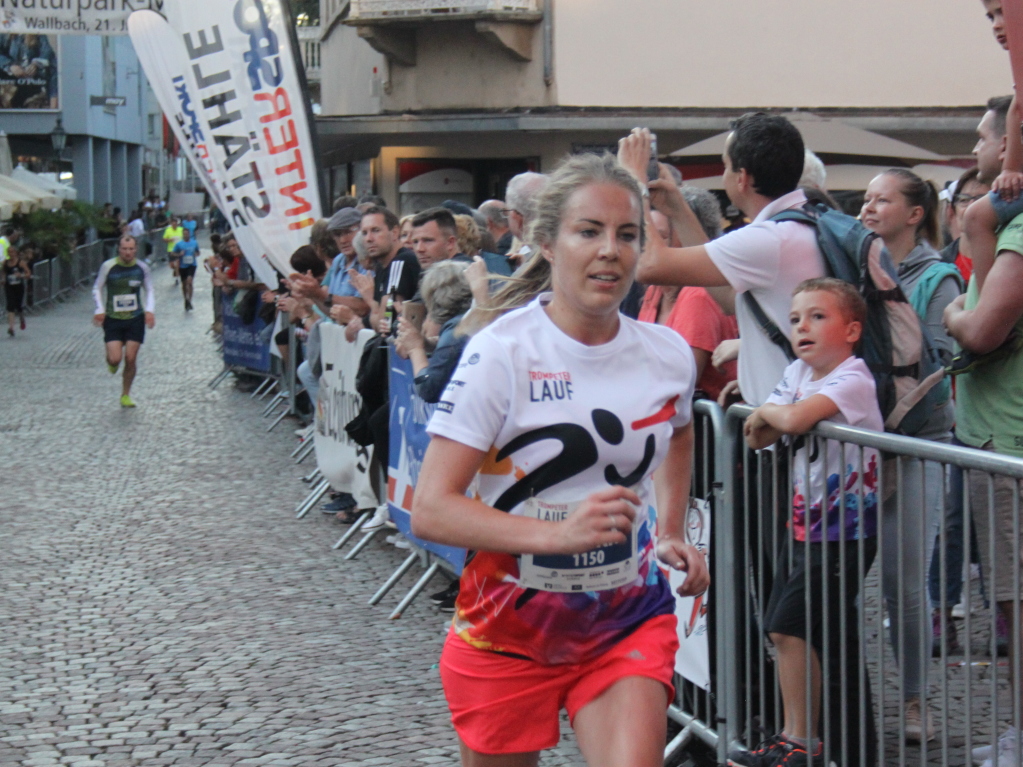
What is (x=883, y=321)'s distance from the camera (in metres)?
4.09

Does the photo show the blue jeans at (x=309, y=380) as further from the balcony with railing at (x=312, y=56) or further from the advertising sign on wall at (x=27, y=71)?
the advertising sign on wall at (x=27, y=71)

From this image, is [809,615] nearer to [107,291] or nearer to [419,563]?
[419,563]

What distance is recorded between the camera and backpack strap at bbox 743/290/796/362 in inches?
166

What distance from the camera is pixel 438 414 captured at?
293 centimetres

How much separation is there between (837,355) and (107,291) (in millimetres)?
13183

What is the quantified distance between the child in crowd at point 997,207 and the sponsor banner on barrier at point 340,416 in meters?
4.48

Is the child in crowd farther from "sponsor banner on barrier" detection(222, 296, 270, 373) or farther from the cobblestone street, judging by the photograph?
"sponsor banner on barrier" detection(222, 296, 270, 373)

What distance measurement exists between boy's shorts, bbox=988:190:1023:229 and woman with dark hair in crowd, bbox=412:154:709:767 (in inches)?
56.6

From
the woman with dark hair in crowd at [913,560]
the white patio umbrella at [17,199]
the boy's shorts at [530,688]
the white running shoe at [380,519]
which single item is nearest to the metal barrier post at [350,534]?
the white running shoe at [380,519]

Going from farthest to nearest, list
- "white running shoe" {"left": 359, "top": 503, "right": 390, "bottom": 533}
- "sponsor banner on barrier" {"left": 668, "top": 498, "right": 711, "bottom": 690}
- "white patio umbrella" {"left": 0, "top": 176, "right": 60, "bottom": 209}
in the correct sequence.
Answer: "white patio umbrella" {"left": 0, "top": 176, "right": 60, "bottom": 209} < "white running shoe" {"left": 359, "top": 503, "right": 390, "bottom": 533} < "sponsor banner on barrier" {"left": 668, "top": 498, "right": 711, "bottom": 690}

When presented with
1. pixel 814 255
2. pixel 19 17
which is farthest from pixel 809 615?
pixel 19 17

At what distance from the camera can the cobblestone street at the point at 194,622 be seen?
4.94 metres

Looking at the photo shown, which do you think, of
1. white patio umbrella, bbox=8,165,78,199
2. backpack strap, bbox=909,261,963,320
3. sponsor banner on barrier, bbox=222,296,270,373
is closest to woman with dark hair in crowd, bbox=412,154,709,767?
backpack strap, bbox=909,261,963,320

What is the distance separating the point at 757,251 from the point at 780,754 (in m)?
1.55
